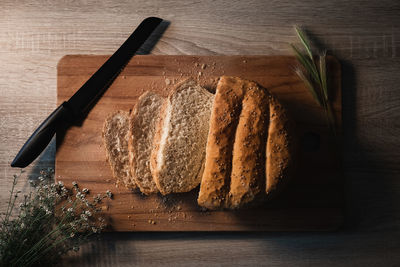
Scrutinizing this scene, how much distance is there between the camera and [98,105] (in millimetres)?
→ 2125

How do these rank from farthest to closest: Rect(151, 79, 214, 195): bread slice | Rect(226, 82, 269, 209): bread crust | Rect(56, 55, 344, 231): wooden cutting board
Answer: Rect(56, 55, 344, 231): wooden cutting board < Rect(151, 79, 214, 195): bread slice < Rect(226, 82, 269, 209): bread crust

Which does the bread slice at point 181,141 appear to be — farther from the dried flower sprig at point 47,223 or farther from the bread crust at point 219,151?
the dried flower sprig at point 47,223

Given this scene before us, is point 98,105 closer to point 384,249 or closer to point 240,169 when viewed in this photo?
point 240,169

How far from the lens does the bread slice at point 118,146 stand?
2047mm

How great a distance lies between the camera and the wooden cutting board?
210 cm

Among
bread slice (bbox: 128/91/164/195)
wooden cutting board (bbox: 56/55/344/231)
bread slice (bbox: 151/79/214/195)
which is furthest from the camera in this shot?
wooden cutting board (bbox: 56/55/344/231)

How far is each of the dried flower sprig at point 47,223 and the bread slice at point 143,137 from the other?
0.26 metres

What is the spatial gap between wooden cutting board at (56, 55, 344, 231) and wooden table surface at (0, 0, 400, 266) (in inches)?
3.9

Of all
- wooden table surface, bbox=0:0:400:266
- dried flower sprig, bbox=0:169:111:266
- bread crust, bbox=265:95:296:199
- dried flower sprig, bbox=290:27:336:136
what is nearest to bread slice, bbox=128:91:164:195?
dried flower sprig, bbox=0:169:111:266

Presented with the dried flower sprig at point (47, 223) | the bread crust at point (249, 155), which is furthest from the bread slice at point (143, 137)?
the bread crust at point (249, 155)

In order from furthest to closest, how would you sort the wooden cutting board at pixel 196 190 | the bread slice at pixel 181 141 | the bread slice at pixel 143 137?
the wooden cutting board at pixel 196 190
the bread slice at pixel 143 137
the bread slice at pixel 181 141

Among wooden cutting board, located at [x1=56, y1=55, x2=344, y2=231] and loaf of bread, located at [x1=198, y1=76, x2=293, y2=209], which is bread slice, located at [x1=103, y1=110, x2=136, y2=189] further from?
loaf of bread, located at [x1=198, y1=76, x2=293, y2=209]

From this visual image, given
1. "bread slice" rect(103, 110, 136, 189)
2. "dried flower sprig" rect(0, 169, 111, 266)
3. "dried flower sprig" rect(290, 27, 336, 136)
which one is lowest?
"dried flower sprig" rect(0, 169, 111, 266)

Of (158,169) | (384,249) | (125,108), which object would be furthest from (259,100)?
(384,249)
